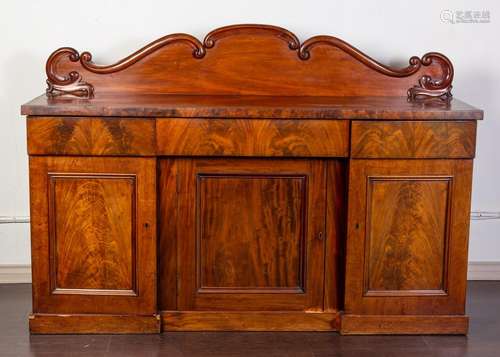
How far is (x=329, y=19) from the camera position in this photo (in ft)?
13.7

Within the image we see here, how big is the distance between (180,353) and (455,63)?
1.83 meters

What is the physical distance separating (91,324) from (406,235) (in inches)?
50.1

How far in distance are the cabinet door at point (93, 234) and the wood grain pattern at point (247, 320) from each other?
11 cm

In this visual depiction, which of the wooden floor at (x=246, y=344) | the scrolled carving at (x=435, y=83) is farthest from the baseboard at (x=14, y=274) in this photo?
the scrolled carving at (x=435, y=83)

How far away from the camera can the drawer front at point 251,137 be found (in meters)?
3.54

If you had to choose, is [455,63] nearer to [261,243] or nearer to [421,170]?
[421,170]

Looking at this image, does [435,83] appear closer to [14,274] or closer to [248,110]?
[248,110]

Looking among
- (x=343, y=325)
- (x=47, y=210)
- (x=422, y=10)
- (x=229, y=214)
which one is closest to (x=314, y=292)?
(x=343, y=325)

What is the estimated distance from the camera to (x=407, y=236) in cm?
366

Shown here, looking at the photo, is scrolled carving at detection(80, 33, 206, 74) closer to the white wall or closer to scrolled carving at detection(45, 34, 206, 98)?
scrolled carving at detection(45, 34, 206, 98)

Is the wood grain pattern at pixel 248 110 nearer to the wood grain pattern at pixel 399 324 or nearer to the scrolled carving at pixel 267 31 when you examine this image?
the scrolled carving at pixel 267 31

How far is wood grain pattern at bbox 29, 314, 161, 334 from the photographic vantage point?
12.0 feet

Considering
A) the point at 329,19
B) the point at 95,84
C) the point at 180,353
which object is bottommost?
the point at 180,353

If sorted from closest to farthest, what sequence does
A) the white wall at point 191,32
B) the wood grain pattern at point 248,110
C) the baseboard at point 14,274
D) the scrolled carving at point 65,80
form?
the wood grain pattern at point 248,110
the scrolled carving at point 65,80
the white wall at point 191,32
the baseboard at point 14,274
